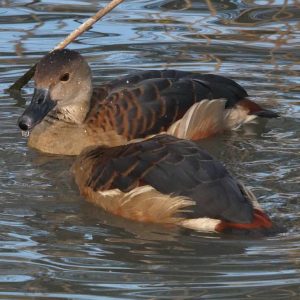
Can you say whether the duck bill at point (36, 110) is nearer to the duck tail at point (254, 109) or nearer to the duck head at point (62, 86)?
the duck head at point (62, 86)

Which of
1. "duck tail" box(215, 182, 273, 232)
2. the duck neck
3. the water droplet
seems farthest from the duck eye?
"duck tail" box(215, 182, 273, 232)

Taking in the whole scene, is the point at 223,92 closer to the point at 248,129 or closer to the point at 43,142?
the point at 248,129

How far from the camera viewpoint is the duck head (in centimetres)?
970

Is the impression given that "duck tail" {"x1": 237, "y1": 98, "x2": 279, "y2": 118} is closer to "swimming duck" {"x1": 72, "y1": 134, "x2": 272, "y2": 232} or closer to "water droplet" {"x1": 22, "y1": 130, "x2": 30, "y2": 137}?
"water droplet" {"x1": 22, "y1": 130, "x2": 30, "y2": 137}

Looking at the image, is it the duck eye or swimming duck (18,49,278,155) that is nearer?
swimming duck (18,49,278,155)

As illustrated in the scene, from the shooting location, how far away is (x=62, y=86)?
998 centimetres

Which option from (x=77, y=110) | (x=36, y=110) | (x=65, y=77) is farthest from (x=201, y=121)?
(x=36, y=110)

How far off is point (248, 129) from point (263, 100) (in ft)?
1.56

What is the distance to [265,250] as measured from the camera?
7082mm

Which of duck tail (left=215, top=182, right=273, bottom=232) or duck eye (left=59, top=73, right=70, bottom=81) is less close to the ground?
duck eye (left=59, top=73, right=70, bottom=81)

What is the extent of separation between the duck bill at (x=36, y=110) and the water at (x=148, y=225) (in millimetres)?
321

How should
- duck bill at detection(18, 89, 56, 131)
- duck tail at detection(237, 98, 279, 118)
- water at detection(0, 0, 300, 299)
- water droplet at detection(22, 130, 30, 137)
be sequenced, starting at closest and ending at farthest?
water at detection(0, 0, 300, 299) → duck bill at detection(18, 89, 56, 131) → water droplet at detection(22, 130, 30, 137) → duck tail at detection(237, 98, 279, 118)

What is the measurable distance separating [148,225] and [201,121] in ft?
8.88

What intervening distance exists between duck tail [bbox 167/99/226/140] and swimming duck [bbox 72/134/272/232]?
196 centimetres
